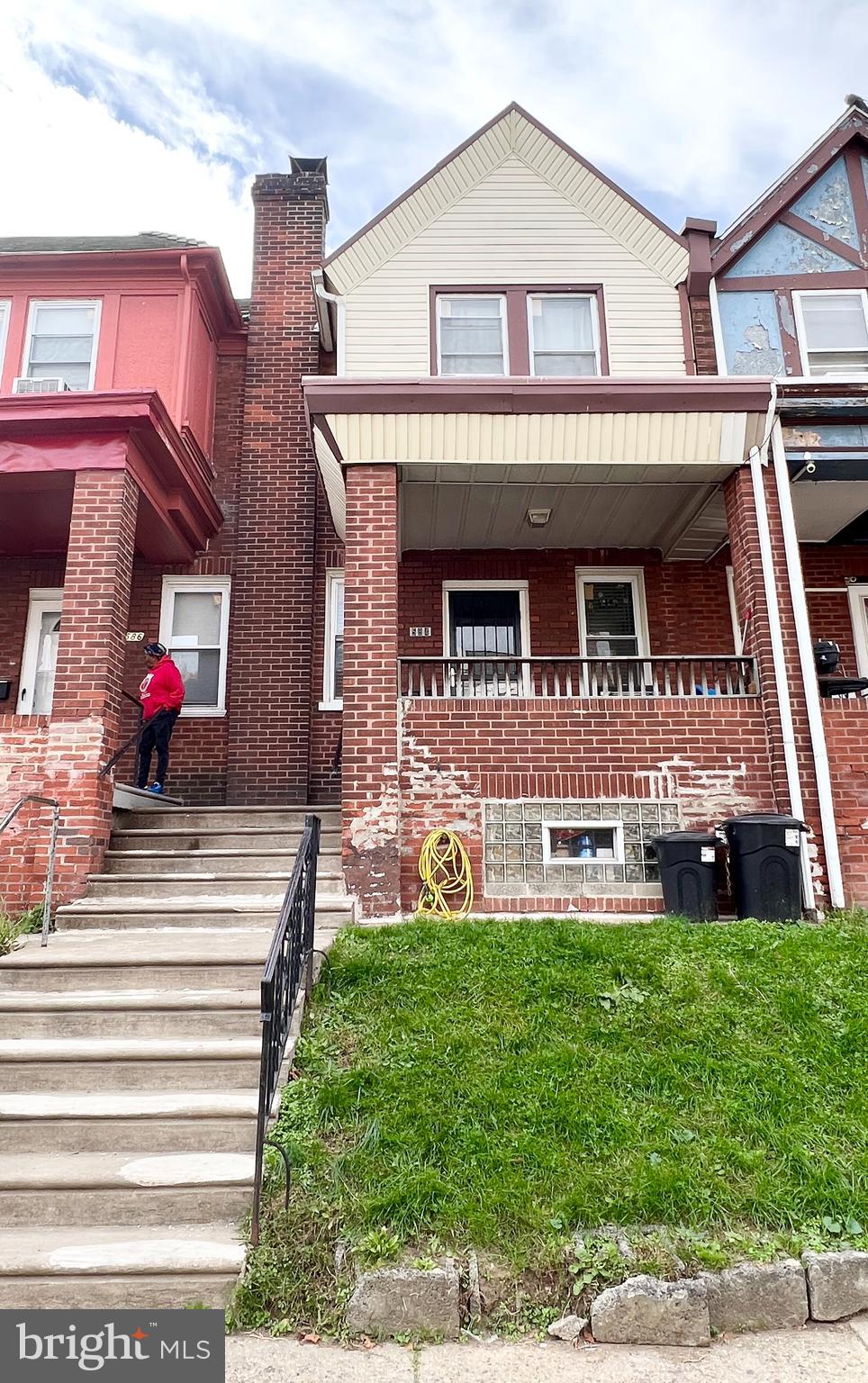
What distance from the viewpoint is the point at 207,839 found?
8070 millimetres

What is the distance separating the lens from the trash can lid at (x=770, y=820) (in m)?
7.24

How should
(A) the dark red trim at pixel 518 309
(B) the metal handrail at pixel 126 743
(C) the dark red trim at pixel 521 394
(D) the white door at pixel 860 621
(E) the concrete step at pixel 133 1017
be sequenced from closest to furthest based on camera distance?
(E) the concrete step at pixel 133 1017
(B) the metal handrail at pixel 126 743
(C) the dark red trim at pixel 521 394
(A) the dark red trim at pixel 518 309
(D) the white door at pixel 860 621

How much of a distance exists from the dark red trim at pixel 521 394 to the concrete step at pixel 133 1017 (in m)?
5.73

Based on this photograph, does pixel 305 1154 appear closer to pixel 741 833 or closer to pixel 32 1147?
pixel 32 1147

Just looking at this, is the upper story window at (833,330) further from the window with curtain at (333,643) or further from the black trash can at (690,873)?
the window with curtain at (333,643)

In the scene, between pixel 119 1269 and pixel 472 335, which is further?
pixel 472 335

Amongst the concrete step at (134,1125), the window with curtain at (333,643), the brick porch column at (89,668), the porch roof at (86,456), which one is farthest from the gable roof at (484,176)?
the concrete step at (134,1125)

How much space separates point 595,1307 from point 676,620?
8.68 meters

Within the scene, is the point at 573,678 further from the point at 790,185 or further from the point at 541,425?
the point at 790,185


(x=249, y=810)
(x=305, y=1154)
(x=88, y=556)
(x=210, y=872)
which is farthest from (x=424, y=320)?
(x=305, y=1154)

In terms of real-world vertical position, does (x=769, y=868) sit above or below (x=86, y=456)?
below

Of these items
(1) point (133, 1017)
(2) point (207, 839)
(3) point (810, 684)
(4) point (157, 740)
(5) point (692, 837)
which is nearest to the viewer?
(1) point (133, 1017)

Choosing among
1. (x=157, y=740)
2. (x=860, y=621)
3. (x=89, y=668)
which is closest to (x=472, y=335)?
(x=89, y=668)

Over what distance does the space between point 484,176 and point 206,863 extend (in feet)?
28.5
